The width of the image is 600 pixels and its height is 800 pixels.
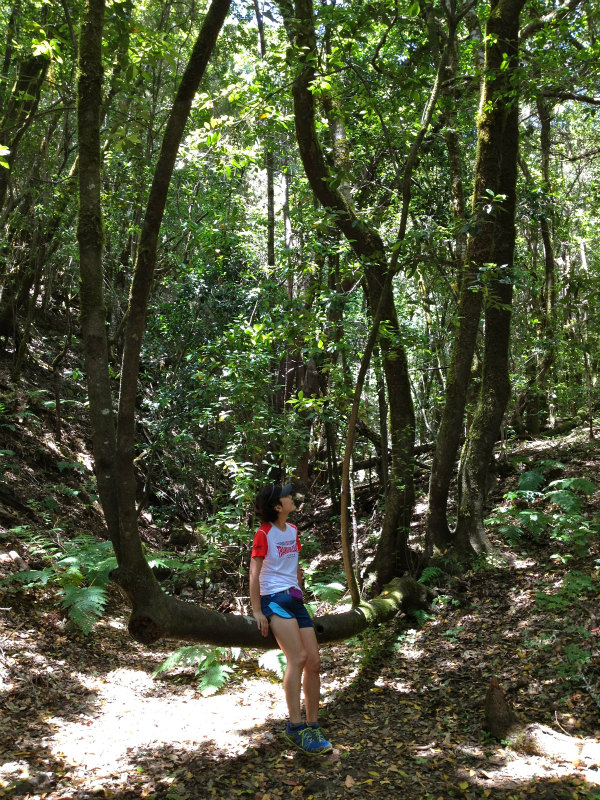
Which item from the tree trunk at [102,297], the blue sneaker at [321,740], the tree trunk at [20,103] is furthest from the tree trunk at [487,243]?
the tree trunk at [20,103]

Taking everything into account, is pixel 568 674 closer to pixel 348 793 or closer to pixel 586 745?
pixel 586 745

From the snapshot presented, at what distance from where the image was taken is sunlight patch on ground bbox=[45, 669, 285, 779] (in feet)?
13.0

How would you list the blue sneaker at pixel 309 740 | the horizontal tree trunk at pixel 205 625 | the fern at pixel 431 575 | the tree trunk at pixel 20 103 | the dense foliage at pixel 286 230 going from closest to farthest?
the horizontal tree trunk at pixel 205 625 → the blue sneaker at pixel 309 740 → the dense foliage at pixel 286 230 → the fern at pixel 431 575 → the tree trunk at pixel 20 103

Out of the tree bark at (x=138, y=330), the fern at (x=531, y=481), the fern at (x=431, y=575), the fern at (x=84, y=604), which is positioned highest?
the tree bark at (x=138, y=330)

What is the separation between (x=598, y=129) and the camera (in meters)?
18.4

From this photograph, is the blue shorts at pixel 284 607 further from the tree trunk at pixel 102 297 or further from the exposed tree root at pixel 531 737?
the exposed tree root at pixel 531 737

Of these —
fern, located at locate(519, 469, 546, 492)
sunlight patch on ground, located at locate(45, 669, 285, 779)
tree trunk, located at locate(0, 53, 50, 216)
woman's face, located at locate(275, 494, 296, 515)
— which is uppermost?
tree trunk, located at locate(0, 53, 50, 216)

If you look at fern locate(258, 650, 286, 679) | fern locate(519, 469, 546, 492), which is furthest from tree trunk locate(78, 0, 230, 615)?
fern locate(519, 469, 546, 492)

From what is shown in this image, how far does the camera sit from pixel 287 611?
13.5ft

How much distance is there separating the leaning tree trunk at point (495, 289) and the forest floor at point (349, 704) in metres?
0.66

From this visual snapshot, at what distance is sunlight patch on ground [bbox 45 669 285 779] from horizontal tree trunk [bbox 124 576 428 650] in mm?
866

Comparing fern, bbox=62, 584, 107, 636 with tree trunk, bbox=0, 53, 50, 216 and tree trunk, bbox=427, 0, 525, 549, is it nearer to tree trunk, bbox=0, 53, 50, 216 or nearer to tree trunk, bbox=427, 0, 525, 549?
tree trunk, bbox=427, 0, 525, 549

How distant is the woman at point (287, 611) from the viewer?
157 inches

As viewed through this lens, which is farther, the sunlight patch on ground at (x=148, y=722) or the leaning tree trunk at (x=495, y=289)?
the leaning tree trunk at (x=495, y=289)
